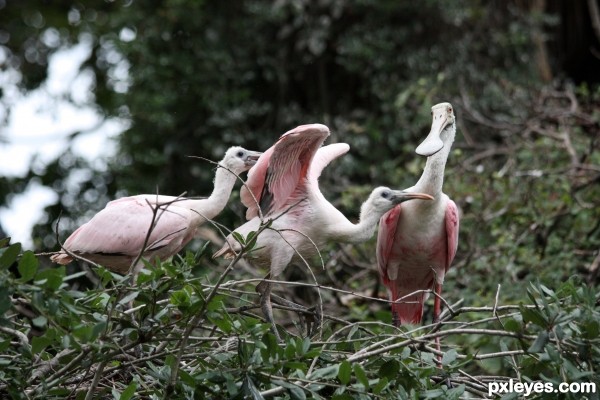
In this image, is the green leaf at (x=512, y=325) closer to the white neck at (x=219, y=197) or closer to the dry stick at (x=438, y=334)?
the dry stick at (x=438, y=334)

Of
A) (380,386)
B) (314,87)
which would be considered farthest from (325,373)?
(314,87)

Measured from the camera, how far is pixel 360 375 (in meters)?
3.53

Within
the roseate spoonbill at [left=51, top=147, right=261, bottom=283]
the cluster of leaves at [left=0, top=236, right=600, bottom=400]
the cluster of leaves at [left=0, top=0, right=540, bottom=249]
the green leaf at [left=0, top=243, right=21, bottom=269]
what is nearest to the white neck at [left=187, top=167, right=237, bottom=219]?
the roseate spoonbill at [left=51, top=147, right=261, bottom=283]

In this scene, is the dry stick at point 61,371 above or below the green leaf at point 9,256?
below

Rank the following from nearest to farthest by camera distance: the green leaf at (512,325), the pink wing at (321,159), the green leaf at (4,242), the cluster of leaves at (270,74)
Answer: the green leaf at (4,242) < the green leaf at (512,325) < the pink wing at (321,159) < the cluster of leaves at (270,74)

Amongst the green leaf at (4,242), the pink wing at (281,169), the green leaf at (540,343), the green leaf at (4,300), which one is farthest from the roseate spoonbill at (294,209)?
the green leaf at (4,300)

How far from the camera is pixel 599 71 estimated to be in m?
11.4

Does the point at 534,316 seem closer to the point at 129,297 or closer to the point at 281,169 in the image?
the point at 129,297

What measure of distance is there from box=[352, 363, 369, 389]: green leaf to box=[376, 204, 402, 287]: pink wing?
6.24 ft

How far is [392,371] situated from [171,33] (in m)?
6.20

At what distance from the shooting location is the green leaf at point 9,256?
3.31 meters

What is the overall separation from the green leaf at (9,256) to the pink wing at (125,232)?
5.51 ft

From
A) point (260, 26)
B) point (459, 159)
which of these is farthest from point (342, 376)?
point (260, 26)

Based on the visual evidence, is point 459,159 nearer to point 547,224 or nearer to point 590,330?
point 547,224
